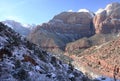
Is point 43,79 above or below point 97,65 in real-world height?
above

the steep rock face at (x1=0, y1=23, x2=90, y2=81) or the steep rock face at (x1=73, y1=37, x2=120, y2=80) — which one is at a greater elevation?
the steep rock face at (x1=0, y1=23, x2=90, y2=81)

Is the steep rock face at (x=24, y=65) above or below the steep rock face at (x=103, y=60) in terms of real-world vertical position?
above

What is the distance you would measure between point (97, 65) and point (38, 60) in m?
123

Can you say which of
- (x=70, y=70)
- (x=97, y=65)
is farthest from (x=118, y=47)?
(x=70, y=70)

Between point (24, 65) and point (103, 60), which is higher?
point (24, 65)

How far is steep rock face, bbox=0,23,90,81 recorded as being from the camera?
583 inches

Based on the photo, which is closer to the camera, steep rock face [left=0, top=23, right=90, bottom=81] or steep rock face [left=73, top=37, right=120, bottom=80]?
steep rock face [left=0, top=23, right=90, bottom=81]

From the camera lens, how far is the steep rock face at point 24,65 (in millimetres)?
14805

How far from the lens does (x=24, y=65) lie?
15914mm

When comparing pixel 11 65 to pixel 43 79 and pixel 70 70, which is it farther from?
pixel 70 70

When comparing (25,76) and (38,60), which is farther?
(38,60)

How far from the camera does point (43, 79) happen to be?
1560cm

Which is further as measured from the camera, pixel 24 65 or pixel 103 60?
pixel 103 60

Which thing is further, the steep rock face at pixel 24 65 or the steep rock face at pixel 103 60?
the steep rock face at pixel 103 60
